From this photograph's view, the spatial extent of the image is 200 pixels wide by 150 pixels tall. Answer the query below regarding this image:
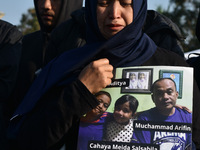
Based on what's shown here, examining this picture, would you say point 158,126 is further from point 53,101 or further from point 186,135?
point 53,101

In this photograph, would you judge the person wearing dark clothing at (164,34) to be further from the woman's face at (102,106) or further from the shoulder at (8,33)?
the shoulder at (8,33)

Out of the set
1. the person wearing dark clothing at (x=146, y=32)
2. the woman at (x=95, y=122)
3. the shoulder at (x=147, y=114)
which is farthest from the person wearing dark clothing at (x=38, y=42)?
the shoulder at (x=147, y=114)

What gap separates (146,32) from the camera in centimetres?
285

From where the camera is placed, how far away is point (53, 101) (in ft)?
6.60

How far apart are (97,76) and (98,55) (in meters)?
0.17

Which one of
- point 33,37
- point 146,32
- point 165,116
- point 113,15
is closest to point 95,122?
point 165,116

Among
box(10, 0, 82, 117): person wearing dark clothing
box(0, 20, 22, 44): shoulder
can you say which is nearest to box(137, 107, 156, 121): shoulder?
box(10, 0, 82, 117): person wearing dark clothing

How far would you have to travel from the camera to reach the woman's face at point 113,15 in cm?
213

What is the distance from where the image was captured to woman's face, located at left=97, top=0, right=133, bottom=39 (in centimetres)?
213

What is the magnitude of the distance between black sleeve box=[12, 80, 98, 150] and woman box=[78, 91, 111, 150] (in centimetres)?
4

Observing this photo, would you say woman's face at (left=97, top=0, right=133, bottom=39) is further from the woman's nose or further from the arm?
the arm

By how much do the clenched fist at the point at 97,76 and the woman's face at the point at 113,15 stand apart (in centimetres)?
23

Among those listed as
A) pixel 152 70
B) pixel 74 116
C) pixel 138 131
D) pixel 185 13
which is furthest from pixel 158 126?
pixel 185 13

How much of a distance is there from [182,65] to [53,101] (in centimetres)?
69
